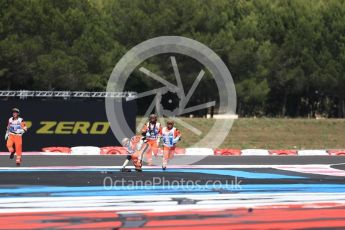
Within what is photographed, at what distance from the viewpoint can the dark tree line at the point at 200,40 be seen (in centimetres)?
4475

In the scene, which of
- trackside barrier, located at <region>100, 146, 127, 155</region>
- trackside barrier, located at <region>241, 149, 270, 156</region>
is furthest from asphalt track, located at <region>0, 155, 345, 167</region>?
trackside barrier, located at <region>241, 149, 270, 156</region>

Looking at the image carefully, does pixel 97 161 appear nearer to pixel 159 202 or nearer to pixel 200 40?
pixel 159 202

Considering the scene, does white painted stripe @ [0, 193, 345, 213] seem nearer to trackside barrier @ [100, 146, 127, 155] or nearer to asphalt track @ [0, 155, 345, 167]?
asphalt track @ [0, 155, 345, 167]

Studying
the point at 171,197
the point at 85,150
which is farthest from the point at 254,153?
the point at 171,197

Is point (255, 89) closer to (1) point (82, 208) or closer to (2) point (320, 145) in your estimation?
(2) point (320, 145)

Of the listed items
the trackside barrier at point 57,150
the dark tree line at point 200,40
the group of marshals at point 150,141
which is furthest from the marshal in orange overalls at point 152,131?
the dark tree line at point 200,40

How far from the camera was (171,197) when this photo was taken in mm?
13484

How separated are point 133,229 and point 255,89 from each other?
41.4 m

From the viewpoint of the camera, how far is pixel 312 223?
10.4 m

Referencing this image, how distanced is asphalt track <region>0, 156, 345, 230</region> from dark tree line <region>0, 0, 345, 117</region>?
23395 mm

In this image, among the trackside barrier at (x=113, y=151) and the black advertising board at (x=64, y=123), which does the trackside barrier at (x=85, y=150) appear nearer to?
the trackside barrier at (x=113, y=151)

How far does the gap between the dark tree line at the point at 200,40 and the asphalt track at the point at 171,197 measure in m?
23.4

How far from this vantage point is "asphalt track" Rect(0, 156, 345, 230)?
1048 cm

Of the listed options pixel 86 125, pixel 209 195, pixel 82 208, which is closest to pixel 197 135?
pixel 86 125
